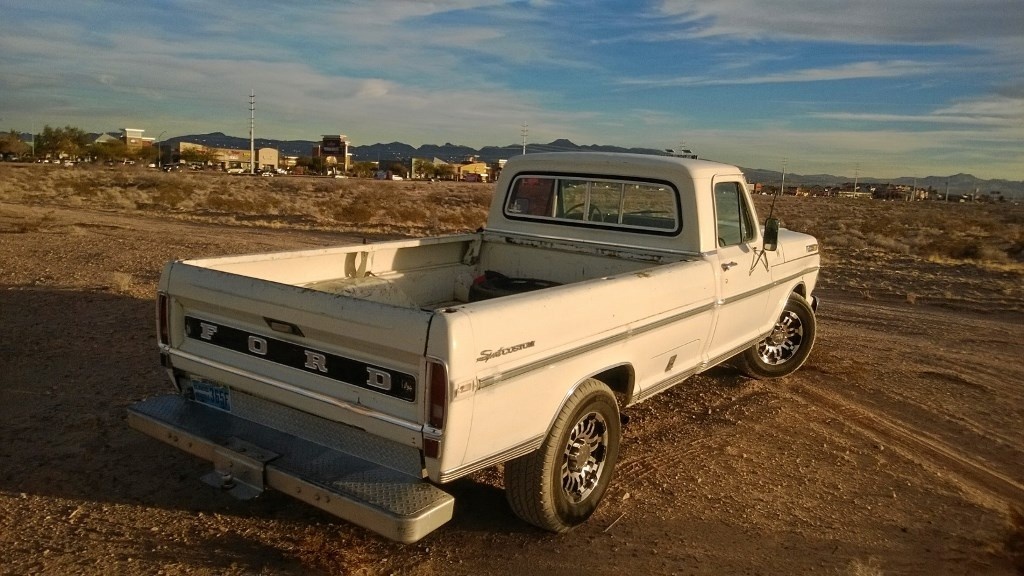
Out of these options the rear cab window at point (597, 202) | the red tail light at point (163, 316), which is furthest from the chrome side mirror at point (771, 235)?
the red tail light at point (163, 316)

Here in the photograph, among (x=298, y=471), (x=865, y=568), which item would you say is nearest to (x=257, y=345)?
(x=298, y=471)

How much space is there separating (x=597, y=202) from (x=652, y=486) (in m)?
2.33

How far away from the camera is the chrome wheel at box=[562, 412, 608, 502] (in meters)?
3.88

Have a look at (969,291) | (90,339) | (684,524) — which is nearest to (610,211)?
(684,524)

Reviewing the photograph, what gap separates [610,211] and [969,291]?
10602mm

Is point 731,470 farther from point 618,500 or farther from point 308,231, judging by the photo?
point 308,231

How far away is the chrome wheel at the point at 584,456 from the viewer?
3877mm

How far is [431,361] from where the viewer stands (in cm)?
297

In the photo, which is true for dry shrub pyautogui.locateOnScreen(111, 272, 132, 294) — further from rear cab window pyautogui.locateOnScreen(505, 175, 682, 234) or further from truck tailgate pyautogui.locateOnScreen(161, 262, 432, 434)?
truck tailgate pyautogui.locateOnScreen(161, 262, 432, 434)

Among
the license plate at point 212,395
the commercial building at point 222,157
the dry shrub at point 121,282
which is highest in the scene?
the commercial building at point 222,157

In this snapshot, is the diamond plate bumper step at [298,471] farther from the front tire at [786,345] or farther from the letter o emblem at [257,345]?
the front tire at [786,345]

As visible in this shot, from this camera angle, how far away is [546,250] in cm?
597

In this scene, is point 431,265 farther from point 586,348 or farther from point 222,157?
point 222,157

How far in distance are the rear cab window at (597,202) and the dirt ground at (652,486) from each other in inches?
59.7
